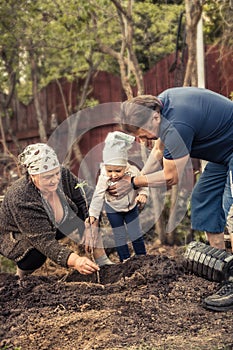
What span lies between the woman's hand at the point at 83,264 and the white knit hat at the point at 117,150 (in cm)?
123

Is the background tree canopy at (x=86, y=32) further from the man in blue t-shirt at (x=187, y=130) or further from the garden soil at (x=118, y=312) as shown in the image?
the garden soil at (x=118, y=312)

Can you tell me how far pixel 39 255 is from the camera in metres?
4.80

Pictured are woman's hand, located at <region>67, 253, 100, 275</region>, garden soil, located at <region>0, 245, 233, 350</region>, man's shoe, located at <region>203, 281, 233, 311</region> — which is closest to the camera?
garden soil, located at <region>0, 245, 233, 350</region>

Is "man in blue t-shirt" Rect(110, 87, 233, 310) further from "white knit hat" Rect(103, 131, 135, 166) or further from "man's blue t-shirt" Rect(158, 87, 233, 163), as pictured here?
"white knit hat" Rect(103, 131, 135, 166)

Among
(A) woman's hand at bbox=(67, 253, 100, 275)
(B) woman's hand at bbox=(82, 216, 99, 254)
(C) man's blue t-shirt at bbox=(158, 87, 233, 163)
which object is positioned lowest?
(B) woman's hand at bbox=(82, 216, 99, 254)

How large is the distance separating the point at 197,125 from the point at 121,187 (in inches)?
46.8

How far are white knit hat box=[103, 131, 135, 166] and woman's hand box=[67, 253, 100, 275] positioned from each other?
1234mm

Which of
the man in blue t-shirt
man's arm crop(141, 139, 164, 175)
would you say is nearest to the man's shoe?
the man in blue t-shirt

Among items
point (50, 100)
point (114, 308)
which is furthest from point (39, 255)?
point (50, 100)

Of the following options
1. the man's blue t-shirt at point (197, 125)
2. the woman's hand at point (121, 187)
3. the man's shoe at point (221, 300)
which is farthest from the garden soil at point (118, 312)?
the man's blue t-shirt at point (197, 125)

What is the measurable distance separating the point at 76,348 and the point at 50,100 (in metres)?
8.02

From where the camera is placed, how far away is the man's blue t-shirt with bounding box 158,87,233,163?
3.95m

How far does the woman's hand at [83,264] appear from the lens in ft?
12.9

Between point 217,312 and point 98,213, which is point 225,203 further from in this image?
point 98,213
